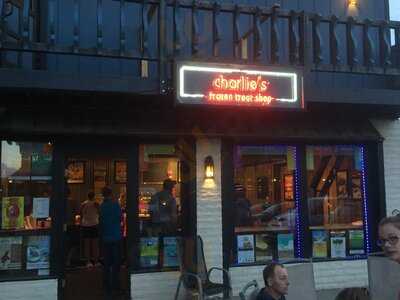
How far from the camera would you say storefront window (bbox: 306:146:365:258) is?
941 centimetres

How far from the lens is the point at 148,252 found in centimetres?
852

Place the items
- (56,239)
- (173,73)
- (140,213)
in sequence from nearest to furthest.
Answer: (173,73) < (56,239) < (140,213)

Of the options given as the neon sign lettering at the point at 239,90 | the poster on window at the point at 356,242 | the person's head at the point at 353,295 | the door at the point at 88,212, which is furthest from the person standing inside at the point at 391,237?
the poster on window at the point at 356,242

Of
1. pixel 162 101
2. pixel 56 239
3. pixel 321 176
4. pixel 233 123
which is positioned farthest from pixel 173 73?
pixel 321 176

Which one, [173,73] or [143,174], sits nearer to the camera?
[173,73]

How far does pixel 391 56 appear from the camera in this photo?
923 centimetres

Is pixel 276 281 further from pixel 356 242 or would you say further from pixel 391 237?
pixel 356 242

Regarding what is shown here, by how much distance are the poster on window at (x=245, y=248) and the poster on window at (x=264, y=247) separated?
10cm

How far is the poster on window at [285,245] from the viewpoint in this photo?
922 cm

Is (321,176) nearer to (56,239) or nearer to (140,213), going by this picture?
(140,213)

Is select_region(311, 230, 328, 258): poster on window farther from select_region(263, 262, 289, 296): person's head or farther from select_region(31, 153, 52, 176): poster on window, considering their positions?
select_region(263, 262, 289, 296): person's head

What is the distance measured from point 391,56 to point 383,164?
178cm

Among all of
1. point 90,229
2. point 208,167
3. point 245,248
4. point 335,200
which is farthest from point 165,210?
point 335,200

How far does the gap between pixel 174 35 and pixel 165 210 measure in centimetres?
269
